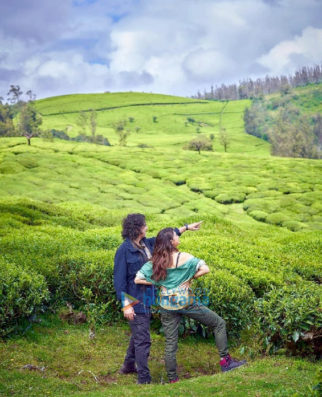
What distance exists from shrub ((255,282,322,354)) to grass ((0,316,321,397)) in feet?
1.23

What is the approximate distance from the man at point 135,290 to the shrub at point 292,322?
2802mm

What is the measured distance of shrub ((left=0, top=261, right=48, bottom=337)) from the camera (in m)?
10.0

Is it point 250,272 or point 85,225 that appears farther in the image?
point 85,225

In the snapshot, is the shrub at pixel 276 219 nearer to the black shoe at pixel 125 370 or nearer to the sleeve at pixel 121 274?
the black shoe at pixel 125 370

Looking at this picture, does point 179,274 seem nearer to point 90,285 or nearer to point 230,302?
point 230,302

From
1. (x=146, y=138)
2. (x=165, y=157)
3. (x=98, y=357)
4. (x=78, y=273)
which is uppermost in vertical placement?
(x=146, y=138)

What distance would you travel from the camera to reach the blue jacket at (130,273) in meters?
8.62

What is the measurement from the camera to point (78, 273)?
41.3 ft

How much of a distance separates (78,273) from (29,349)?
10.6ft

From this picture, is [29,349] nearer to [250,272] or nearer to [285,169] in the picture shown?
[250,272]

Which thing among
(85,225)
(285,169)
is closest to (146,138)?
(285,169)

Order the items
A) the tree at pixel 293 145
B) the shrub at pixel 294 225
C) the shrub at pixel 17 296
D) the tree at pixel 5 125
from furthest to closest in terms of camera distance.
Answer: the tree at pixel 293 145 < the tree at pixel 5 125 < the shrub at pixel 294 225 < the shrub at pixel 17 296

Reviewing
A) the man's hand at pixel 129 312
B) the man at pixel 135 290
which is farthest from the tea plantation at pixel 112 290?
the man's hand at pixel 129 312

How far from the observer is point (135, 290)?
8.70 metres
